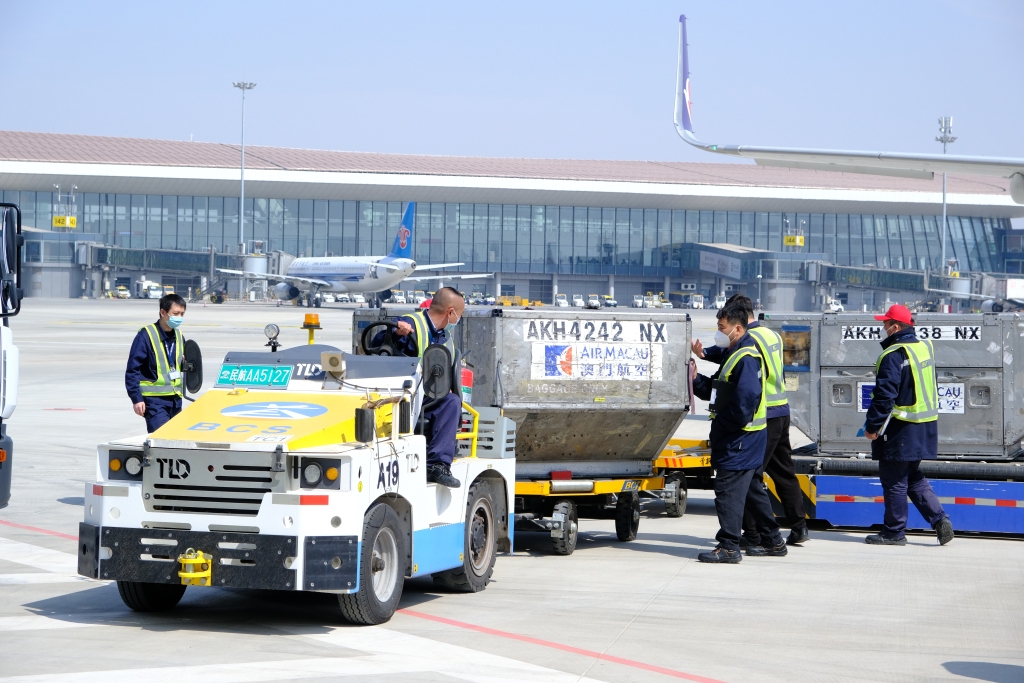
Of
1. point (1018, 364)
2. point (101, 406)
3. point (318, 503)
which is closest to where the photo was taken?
point (318, 503)

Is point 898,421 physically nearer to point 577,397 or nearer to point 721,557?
point 721,557

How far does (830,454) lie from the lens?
12.3m

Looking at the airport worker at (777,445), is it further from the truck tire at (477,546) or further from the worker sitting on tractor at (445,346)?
the worker sitting on tractor at (445,346)

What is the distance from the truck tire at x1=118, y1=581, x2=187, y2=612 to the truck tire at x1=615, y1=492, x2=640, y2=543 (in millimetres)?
→ 4539

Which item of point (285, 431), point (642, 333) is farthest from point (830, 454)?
point (285, 431)

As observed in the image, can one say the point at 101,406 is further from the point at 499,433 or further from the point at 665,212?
the point at 665,212

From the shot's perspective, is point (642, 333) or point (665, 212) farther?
point (665, 212)

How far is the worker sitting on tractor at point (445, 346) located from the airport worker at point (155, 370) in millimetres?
3467

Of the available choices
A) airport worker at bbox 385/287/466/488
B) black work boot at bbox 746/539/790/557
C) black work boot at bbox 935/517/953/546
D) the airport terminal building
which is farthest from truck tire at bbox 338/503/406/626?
the airport terminal building

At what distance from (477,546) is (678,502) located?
4743 millimetres

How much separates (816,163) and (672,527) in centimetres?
714

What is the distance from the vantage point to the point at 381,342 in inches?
319

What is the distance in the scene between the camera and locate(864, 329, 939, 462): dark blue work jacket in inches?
419

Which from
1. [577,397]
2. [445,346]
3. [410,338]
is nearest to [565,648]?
[445,346]
